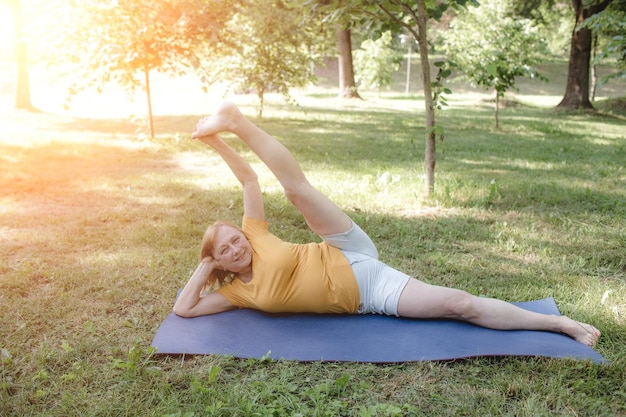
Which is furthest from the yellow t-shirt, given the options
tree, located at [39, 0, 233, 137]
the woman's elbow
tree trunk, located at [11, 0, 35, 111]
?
tree trunk, located at [11, 0, 35, 111]

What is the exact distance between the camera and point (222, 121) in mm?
3352

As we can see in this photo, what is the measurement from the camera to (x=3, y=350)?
3012 millimetres

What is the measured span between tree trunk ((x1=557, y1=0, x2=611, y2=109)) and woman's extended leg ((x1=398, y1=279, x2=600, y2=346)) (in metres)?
16.1

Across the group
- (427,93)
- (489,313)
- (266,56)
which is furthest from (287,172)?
(266,56)

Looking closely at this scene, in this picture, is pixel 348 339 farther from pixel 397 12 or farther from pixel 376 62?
pixel 376 62

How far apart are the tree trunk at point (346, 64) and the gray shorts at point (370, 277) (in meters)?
16.8

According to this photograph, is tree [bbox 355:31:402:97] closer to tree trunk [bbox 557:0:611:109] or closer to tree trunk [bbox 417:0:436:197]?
tree trunk [bbox 557:0:611:109]

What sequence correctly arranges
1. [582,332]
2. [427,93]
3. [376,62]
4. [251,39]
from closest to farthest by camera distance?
[582,332], [427,93], [251,39], [376,62]

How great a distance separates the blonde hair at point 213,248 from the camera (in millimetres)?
3264

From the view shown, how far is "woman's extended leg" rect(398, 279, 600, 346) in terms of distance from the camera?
10.2ft

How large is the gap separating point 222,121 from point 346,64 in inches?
690

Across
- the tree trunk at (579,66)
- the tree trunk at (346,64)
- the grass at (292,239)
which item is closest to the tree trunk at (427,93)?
the grass at (292,239)

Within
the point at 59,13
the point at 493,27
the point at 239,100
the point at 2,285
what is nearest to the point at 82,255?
the point at 2,285

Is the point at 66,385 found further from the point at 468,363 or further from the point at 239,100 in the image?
the point at 239,100
